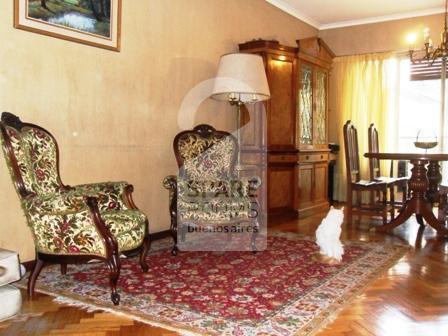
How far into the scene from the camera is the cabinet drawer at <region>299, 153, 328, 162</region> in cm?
521

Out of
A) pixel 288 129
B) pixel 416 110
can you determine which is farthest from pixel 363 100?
pixel 288 129

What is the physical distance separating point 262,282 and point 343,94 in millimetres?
4575

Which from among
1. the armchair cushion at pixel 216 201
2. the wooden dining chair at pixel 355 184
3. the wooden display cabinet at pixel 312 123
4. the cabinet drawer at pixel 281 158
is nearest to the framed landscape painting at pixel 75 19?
the armchair cushion at pixel 216 201

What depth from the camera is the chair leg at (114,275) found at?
239cm

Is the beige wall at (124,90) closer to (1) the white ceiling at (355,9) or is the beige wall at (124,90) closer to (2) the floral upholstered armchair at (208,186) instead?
(2) the floral upholstered armchair at (208,186)

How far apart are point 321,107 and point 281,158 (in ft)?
3.95

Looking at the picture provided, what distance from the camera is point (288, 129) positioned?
5.07 meters

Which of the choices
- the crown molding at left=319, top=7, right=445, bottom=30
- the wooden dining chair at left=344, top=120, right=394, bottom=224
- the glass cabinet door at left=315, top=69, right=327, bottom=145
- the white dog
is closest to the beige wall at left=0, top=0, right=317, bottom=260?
the glass cabinet door at left=315, top=69, right=327, bottom=145

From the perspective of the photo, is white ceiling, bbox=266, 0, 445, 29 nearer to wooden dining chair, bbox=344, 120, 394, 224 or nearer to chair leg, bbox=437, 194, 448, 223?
wooden dining chair, bbox=344, 120, 394, 224

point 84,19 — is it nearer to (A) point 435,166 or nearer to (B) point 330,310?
(B) point 330,310

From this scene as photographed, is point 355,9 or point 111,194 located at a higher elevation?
point 355,9

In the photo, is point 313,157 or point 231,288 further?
point 313,157

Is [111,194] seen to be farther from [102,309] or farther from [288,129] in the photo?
[288,129]

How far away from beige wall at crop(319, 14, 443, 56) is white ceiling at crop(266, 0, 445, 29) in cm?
8
